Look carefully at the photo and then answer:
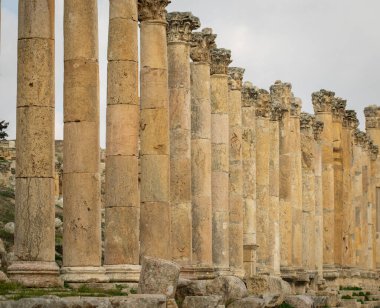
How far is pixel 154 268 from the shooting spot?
38688 millimetres

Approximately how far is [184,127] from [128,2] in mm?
9852

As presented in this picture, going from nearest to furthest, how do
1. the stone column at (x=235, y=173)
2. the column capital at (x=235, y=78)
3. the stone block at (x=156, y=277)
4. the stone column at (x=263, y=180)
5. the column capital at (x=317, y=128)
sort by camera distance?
1. the stone block at (x=156, y=277)
2. the stone column at (x=235, y=173)
3. the column capital at (x=235, y=78)
4. the stone column at (x=263, y=180)
5. the column capital at (x=317, y=128)

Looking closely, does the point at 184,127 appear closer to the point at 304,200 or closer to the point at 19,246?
the point at 19,246

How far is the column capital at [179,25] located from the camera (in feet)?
176

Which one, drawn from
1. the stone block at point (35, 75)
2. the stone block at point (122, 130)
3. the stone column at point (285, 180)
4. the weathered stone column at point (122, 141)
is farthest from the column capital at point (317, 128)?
the stone block at point (35, 75)

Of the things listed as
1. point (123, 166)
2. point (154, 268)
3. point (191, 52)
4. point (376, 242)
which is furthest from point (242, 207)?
point (376, 242)

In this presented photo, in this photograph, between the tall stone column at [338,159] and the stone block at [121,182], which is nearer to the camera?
the stone block at [121,182]

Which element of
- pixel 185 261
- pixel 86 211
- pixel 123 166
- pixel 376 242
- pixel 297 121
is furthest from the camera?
pixel 376 242

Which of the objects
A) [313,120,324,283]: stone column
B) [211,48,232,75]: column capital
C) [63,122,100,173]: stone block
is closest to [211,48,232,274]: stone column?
[211,48,232,75]: column capital

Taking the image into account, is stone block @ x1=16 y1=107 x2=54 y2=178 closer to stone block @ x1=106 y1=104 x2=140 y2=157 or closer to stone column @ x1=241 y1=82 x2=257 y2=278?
stone block @ x1=106 y1=104 x2=140 y2=157

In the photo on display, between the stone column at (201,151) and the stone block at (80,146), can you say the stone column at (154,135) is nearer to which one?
the stone block at (80,146)

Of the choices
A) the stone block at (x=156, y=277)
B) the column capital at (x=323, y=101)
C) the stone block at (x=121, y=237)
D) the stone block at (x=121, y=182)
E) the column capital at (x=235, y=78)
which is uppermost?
the column capital at (x=323, y=101)

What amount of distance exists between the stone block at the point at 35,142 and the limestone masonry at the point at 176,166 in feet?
0.13

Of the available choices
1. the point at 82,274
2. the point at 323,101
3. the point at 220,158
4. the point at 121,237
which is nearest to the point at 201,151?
the point at 220,158
